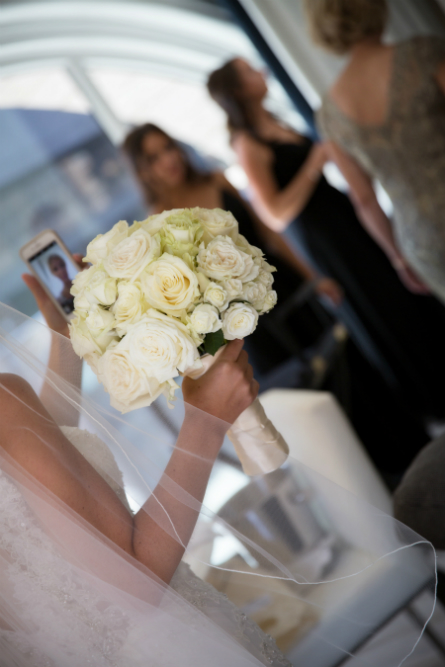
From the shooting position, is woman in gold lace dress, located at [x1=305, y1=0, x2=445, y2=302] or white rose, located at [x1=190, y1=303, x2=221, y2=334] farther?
woman in gold lace dress, located at [x1=305, y1=0, x2=445, y2=302]

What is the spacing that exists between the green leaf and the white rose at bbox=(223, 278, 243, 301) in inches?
2.6

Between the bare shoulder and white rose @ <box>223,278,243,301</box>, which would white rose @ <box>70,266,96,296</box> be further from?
the bare shoulder

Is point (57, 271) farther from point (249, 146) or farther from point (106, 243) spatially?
point (249, 146)

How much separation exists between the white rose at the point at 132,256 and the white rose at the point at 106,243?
0.04m

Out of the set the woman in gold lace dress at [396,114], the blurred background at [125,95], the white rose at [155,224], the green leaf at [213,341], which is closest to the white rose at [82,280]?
the white rose at [155,224]

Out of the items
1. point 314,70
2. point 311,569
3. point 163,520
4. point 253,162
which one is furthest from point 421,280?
point 163,520

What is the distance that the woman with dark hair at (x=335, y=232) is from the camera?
9.06ft

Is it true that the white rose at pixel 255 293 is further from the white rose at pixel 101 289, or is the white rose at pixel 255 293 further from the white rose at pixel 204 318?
the white rose at pixel 101 289

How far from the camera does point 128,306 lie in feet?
2.78

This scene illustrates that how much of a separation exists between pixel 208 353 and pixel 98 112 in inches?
95.6

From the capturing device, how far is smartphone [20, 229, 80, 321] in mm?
1195

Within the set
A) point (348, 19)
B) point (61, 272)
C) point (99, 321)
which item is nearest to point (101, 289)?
point (99, 321)

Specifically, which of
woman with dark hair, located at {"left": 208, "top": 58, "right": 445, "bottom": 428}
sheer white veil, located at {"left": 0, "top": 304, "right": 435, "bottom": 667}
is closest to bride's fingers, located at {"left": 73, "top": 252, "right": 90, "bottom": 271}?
sheer white veil, located at {"left": 0, "top": 304, "right": 435, "bottom": 667}

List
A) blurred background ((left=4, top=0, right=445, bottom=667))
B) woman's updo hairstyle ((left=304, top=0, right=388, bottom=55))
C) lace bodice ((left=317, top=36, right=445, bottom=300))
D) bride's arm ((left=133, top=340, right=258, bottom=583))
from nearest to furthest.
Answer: bride's arm ((left=133, top=340, right=258, bottom=583)) → lace bodice ((left=317, top=36, right=445, bottom=300)) → woman's updo hairstyle ((left=304, top=0, right=388, bottom=55)) → blurred background ((left=4, top=0, right=445, bottom=667))
